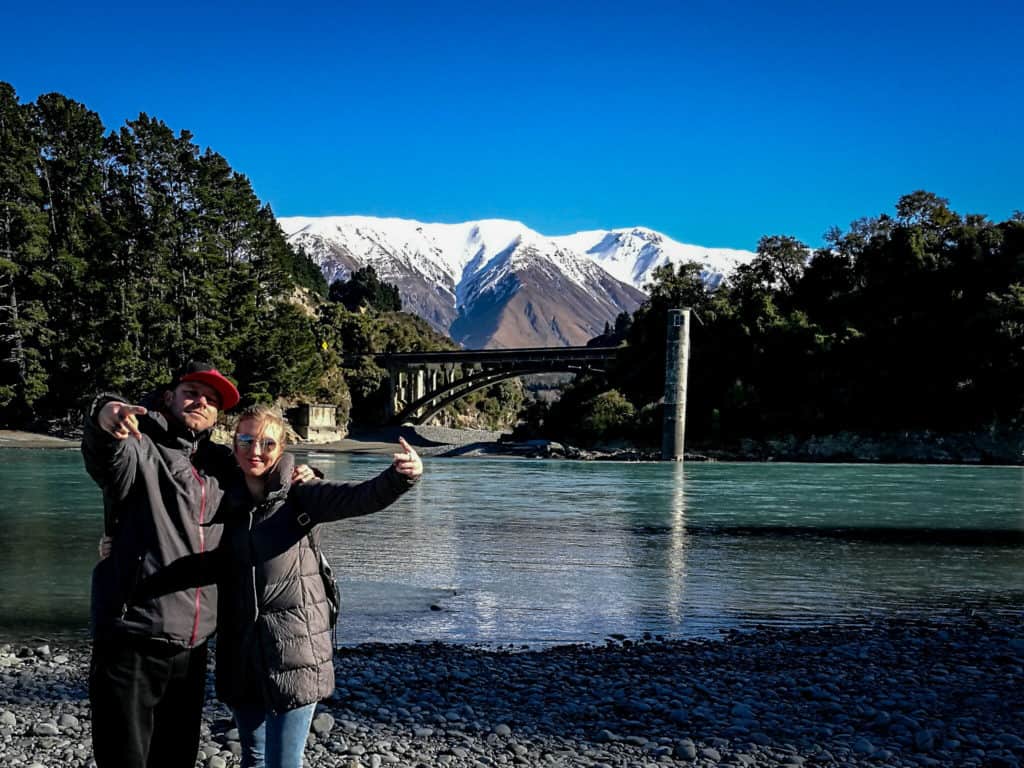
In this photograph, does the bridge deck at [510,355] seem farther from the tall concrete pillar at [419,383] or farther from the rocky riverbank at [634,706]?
the rocky riverbank at [634,706]

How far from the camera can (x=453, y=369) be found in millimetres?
86562

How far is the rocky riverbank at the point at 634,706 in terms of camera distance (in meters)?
5.95

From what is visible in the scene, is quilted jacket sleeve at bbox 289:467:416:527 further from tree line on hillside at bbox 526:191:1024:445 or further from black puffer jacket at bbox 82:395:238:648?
tree line on hillside at bbox 526:191:1024:445

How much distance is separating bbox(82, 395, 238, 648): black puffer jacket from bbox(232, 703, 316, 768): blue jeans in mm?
368

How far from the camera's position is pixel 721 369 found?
74625 mm

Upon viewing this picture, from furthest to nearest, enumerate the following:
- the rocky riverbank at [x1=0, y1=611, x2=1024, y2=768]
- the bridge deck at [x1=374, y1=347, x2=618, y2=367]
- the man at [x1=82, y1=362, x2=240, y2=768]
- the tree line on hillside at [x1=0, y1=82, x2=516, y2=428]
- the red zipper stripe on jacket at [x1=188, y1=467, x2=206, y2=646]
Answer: the bridge deck at [x1=374, y1=347, x2=618, y2=367] → the tree line on hillside at [x1=0, y1=82, x2=516, y2=428] → the rocky riverbank at [x1=0, y1=611, x2=1024, y2=768] → the red zipper stripe on jacket at [x1=188, y1=467, x2=206, y2=646] → the man at [x1=82, y1=362, x2=240, y2=768]

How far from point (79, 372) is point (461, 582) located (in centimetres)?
4969

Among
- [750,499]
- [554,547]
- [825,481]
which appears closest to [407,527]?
[554,547]

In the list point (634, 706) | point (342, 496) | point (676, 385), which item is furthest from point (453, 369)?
point (342, 496)

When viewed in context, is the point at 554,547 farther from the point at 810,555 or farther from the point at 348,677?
the point at 348,677

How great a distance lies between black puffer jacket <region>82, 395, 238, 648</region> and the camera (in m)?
3.72

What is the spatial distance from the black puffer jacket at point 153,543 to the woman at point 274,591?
0.10 metres

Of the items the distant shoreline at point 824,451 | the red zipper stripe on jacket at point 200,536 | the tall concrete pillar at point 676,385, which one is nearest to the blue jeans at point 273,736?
the red zipper stripe on jacket at point 200,536

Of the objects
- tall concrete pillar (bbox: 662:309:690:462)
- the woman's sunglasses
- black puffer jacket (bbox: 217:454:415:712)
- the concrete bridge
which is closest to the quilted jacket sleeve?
black puffer jacket (bbox: 217:454:415:712)
